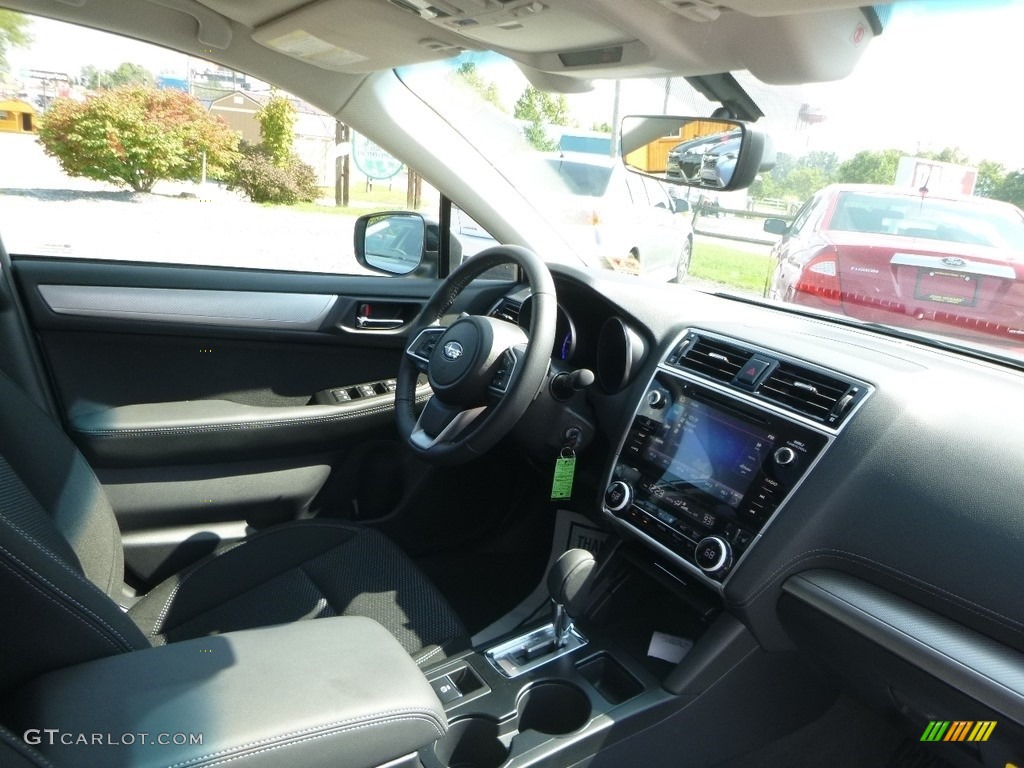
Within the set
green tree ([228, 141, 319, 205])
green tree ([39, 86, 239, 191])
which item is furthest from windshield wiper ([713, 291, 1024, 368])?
green tree ([39, 86, 239, 191])

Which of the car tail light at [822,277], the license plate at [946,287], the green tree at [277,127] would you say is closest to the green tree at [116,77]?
the green tree at [277,127]

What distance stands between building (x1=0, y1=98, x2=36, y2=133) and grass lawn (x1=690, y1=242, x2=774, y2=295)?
6.72ft

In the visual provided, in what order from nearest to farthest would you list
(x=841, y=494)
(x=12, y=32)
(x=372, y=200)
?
(x=841, y=494), (x=12, y=32), (x=372, y=200)

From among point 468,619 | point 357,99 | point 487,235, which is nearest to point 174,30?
point 357,99

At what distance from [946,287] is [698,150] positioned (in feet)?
2.31

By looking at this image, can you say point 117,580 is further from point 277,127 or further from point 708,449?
point 277,127

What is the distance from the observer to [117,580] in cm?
196

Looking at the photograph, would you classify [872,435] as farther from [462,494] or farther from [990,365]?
[462,494]

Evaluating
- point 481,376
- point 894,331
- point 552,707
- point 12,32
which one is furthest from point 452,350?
point 12,32

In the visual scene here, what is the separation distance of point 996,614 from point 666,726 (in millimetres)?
743

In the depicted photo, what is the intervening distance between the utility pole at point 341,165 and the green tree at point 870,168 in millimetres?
1575

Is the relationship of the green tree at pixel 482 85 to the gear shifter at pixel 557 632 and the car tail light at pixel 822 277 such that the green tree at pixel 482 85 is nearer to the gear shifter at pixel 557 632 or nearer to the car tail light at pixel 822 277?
the car tail light at pixel 822 277

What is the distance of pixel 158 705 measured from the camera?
3.57 ft

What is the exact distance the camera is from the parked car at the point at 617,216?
108 inches
